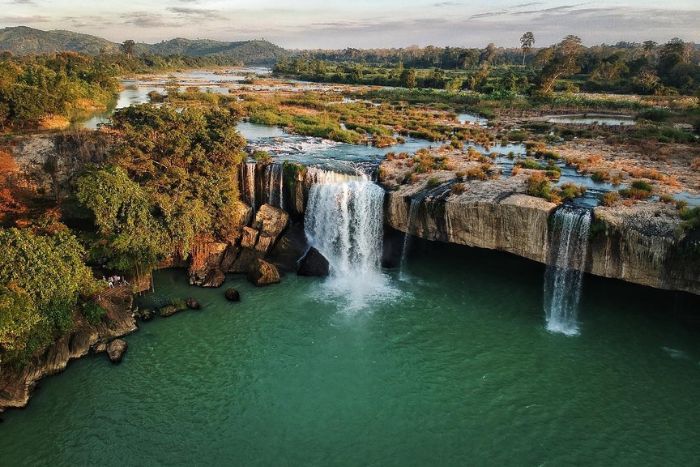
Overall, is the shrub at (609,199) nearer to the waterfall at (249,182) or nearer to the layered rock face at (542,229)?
the layered rock face at (542,229)

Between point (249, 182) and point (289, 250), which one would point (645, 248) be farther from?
point (249, 182)

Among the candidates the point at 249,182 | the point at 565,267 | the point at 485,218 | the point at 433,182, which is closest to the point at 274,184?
the point at 249,182

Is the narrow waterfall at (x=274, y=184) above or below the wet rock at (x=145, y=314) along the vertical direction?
above

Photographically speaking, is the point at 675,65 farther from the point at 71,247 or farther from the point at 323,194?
the point at 71,247

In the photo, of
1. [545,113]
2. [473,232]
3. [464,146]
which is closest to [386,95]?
[545,113]

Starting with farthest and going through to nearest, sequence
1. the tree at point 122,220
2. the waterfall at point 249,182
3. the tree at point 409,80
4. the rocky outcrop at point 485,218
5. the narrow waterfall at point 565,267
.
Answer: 1. the tree at point 409,80
2. the waterfall at point 249,182
3. the rocky outcrop at point 485,218
4. the tree at point 122,220
5. the narrow waterfall at point 565,267

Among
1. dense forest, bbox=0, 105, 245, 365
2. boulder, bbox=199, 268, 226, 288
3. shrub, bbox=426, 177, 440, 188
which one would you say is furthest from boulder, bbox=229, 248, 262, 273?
shrub, bbox=426, 177, 440, 188

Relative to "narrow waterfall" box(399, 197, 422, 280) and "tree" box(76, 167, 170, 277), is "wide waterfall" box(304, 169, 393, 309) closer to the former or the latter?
"narrow waterfall" box(399, 197, 422, 280)

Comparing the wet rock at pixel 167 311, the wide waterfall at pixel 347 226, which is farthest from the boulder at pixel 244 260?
the wet rock at pixel 167 311
